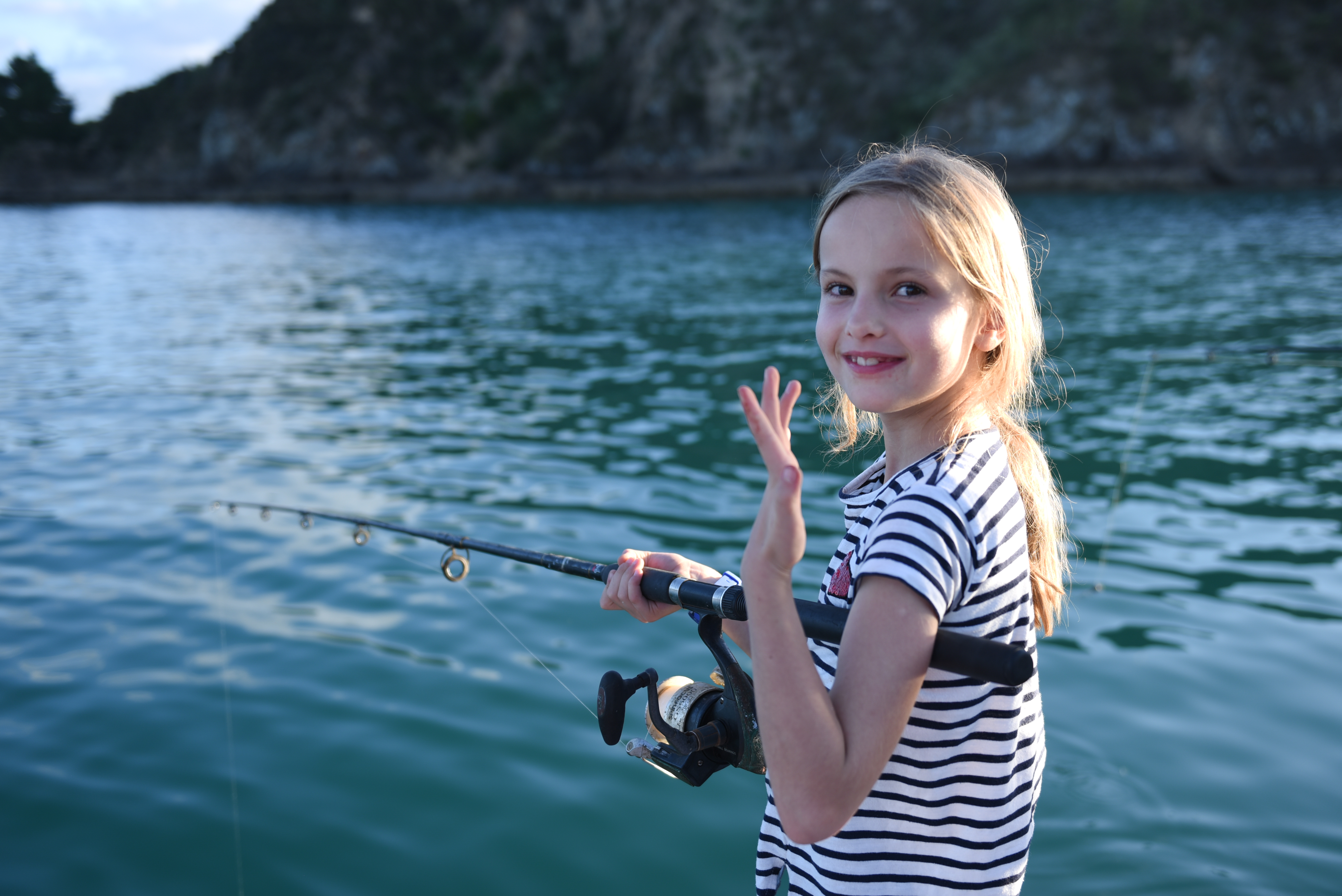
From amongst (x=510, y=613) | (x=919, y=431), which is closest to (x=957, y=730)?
(x=919, y=431)

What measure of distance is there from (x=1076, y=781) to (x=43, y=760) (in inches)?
175

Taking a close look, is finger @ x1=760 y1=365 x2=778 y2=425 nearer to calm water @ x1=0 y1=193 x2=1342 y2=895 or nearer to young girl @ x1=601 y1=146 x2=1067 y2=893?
young girl @ x1=601 y1=146 x2=1067 y2=893

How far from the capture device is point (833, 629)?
61.0 inches

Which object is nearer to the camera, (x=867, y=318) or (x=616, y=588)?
(x=867, y=318)

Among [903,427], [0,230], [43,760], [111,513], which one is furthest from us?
[0,230]

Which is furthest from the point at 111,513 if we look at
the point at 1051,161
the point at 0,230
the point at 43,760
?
the point at 1051,161

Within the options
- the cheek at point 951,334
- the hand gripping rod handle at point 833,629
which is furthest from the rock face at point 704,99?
the cheek at point 951,334

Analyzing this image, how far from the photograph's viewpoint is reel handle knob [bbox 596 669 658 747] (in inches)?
84.9

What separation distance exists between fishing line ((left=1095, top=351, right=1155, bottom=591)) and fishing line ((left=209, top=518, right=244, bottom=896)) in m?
4.58

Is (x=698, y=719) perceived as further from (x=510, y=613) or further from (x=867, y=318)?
(x=510, y=613)

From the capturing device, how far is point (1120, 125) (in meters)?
60.8

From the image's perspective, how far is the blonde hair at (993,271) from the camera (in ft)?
4.99

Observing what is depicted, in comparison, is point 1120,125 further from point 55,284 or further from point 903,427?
point 903,427

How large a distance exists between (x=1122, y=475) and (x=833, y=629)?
6439 millimetres
